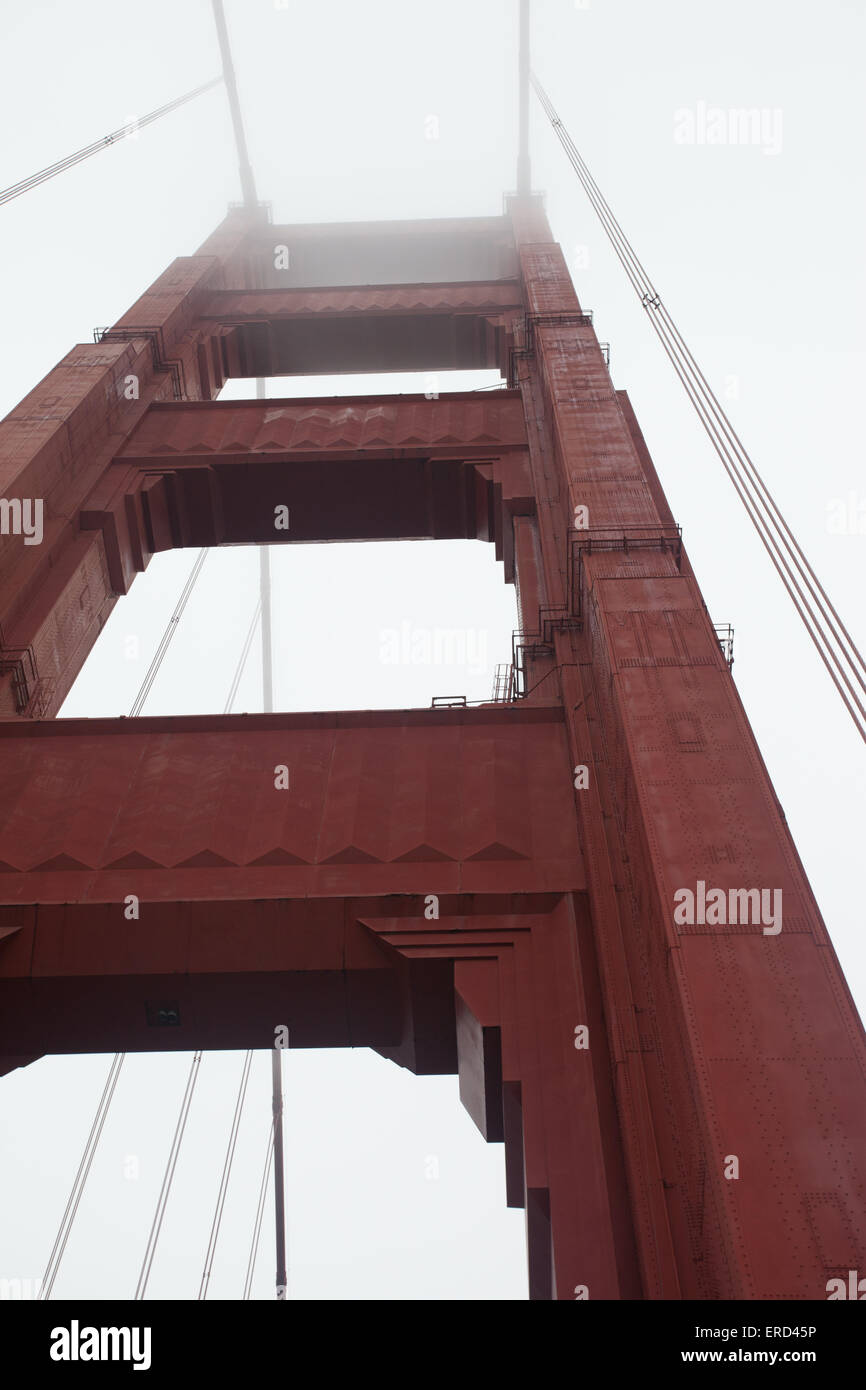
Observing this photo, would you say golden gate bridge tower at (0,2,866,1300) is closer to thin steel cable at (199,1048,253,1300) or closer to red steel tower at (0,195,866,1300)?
red steel tower at (0,195,866,1300)

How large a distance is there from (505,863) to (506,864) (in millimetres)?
19

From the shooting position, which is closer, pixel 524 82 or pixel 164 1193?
pixel 164 1193

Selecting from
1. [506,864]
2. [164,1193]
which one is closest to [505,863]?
[506,864]

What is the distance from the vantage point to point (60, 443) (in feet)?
49.4

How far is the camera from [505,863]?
401 inches

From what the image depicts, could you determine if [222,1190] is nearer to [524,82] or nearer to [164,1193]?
[164,1193]

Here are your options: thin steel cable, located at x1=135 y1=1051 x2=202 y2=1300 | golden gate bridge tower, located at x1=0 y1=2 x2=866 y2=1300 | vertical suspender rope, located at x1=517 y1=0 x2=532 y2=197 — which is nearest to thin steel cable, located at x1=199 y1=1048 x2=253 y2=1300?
thin steel cable, located at x1=135 y1=1051 x2=202 y2=1300

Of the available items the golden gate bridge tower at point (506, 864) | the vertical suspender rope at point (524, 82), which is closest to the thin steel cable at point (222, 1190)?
the golden gate bridge tower at point (506, 864)

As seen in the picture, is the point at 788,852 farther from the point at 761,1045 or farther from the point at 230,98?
the point at 230,98

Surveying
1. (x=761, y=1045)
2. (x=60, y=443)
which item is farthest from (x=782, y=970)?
(x=60, y=443)

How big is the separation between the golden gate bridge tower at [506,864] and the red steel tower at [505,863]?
0.10ft

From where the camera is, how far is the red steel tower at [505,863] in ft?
22.4
